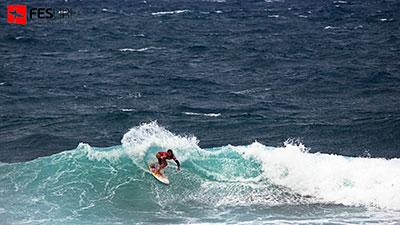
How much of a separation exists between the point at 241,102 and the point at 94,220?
17.5 metres

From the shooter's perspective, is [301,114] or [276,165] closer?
[276,165]

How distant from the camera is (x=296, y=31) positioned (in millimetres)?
65188

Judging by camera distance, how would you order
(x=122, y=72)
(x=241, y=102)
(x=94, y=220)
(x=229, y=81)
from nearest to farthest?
(x=94, y=220)
(x=241, y=102)
(x=229, y=81)
(x=122, y=72)

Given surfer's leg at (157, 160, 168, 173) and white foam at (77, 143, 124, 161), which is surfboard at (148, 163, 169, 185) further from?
white foam at (77, 143, 124, 161)

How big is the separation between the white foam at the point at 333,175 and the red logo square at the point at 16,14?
48.3 metres

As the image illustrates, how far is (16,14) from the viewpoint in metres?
81.5

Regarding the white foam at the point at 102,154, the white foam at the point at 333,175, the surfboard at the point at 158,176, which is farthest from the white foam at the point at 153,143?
the white foam at the point at 333,175

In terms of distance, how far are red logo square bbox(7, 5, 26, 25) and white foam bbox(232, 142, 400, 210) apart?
158 ft

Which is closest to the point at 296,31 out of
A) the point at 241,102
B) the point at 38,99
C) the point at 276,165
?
the point at 241,102

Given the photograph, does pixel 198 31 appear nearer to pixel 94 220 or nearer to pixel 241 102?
pixel 241 102


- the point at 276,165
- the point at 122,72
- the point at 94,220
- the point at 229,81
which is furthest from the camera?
the point at 122,72

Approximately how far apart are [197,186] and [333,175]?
562cm

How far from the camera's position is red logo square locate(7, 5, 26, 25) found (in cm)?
7650

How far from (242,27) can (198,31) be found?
14.6ft
